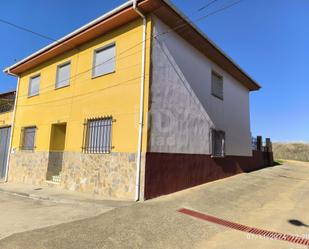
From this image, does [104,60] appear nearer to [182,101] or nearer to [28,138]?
[182,101]

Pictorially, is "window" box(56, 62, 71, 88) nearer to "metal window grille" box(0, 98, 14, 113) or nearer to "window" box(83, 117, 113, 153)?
"window" box(83, 117, 113, 153)

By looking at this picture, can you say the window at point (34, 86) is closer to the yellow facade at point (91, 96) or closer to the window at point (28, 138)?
the yellow facade at point (91, 96)

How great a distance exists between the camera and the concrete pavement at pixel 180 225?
435cm

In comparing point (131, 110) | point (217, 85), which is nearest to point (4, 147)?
point (131, 110)

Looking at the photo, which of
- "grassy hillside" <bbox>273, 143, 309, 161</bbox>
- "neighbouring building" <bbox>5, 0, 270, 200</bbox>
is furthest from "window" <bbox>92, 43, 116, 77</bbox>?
"grassy hillside" <bbox>273, 143, 309, 161</bbox>

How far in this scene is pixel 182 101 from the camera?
354 inches

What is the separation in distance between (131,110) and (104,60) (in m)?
2.71

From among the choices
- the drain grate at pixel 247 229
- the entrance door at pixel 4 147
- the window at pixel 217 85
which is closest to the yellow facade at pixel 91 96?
the entrance door at pixel 4 147

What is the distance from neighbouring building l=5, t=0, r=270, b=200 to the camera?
25.3 feet

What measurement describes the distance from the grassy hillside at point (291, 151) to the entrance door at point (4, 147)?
81.4ft

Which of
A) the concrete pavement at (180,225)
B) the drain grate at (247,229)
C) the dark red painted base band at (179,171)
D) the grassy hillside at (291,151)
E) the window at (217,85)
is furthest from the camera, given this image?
the grassy hillside at (291,151)

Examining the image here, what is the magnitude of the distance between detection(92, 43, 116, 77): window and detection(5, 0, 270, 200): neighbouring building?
0.04 m

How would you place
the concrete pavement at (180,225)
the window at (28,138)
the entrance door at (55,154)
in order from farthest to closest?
the window at (28,138) → the entrance door at (55,154) → the concrete pavement at (180,225)

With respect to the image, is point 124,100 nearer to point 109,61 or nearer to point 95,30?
point 109,61
